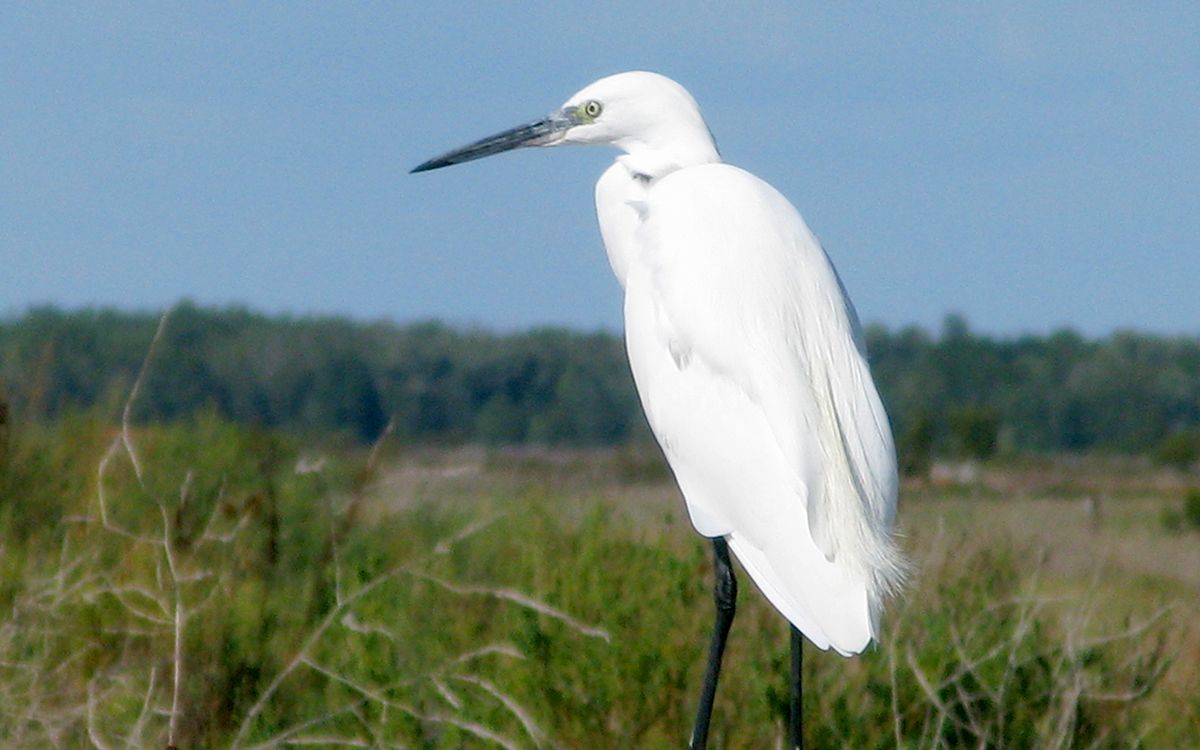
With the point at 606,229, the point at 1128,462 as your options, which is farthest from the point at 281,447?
the point at 1128,462

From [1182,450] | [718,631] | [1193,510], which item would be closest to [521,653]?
[718,631]

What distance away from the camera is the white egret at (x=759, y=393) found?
3154 mm

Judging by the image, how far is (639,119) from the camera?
152 inches

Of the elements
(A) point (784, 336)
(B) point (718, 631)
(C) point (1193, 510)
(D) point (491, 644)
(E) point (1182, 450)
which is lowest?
(E) point (1182, 450)

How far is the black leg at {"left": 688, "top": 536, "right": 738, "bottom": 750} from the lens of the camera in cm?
363

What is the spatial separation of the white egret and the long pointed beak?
0.33m

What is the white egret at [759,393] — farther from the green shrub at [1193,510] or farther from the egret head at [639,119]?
the green shrub at [1193,510]

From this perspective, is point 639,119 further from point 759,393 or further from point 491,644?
point 491,644

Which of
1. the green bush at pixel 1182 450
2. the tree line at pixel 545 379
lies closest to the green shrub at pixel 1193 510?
the tree line at pixel 545 379

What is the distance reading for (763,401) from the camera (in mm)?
3314

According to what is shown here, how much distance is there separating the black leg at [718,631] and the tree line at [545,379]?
450 inches

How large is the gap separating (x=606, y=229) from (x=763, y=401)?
2.83 feet

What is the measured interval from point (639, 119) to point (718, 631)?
3.67 feet

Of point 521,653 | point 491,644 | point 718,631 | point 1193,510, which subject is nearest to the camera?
point 718,631
